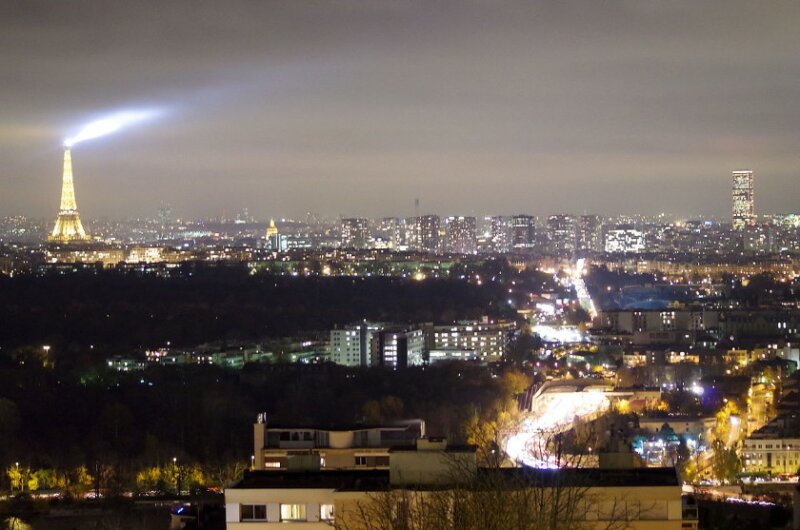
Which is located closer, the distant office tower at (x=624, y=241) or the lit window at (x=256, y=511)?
the lit window at (x=256, y=511)

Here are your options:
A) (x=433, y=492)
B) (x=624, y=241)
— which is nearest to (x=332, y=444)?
(x=433, y=492)

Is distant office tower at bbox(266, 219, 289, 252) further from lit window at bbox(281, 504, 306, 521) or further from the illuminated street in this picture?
lit window at bbox(281, 504, 306, 521)

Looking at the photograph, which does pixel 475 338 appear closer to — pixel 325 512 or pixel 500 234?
pixel 325 512

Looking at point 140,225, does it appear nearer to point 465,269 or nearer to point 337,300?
point 465,269

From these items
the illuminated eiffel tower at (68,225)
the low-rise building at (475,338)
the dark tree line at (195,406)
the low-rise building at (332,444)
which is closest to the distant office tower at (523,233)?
the illuminated eiffel tower at (68,225)

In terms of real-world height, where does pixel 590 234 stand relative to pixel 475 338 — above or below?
above

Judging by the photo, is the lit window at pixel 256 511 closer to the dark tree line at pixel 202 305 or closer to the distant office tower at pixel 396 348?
the dark tree line at pixel 202 305

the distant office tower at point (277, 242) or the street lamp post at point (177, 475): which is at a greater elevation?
the distant office tower at point (277, 242)

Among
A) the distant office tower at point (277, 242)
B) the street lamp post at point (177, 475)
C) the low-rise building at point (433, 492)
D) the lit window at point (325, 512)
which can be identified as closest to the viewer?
the low-rise building at point (433, 492)
